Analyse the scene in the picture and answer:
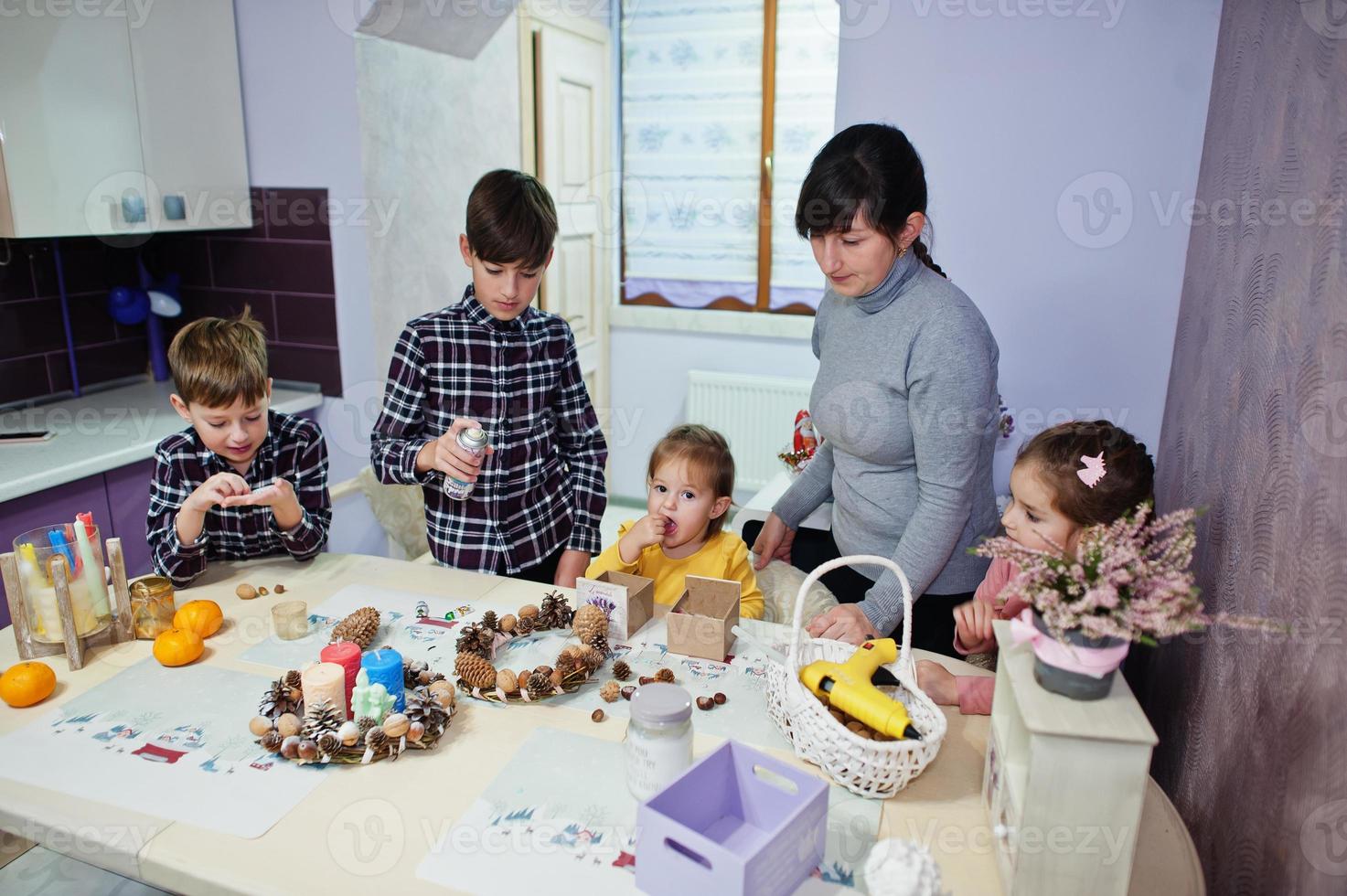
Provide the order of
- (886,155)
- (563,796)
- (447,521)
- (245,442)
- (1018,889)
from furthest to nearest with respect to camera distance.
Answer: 1. (447,521)
2. (245,442)
3. (886,155)
4. (563,796)
5. (1018,889)

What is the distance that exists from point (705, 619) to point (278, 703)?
607 millimetres

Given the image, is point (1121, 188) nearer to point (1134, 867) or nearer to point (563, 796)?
point (1134, 867)

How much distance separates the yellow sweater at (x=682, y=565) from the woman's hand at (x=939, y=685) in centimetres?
42

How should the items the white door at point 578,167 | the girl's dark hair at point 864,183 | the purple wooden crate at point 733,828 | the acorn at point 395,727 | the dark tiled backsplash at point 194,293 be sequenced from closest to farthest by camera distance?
the purple wooden crate at point 733,828 → the acorn at point 395,727 → the girl's dark hair at point 864,183 → the dark tiled backsplash at point 194,293 → the white door at point 578,167

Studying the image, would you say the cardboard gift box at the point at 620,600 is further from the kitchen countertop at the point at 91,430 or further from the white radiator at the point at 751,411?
the white radiator at the point at 751,411

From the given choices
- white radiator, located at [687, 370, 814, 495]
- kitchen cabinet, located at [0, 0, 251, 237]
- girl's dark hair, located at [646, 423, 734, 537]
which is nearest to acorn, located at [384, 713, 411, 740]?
girl's dark hair, located at [646, 423, 734, 537]

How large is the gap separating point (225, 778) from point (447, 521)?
83 cm

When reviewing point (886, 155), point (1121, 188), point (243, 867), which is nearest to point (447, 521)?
point (243, 867)

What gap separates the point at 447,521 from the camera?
1897 millimetres

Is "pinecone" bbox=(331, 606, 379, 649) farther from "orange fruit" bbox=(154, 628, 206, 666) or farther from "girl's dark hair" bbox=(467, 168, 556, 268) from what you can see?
"girl's dark hair" bbox=(467, 168, 556, 268)

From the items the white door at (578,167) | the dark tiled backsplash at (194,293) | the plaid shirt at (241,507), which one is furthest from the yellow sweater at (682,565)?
the white door at (578,167)

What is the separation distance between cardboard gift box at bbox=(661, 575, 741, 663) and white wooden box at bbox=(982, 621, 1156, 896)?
1.74 feet

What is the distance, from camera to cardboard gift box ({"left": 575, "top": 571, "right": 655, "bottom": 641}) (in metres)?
1.46

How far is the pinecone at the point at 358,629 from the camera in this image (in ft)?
4.59
